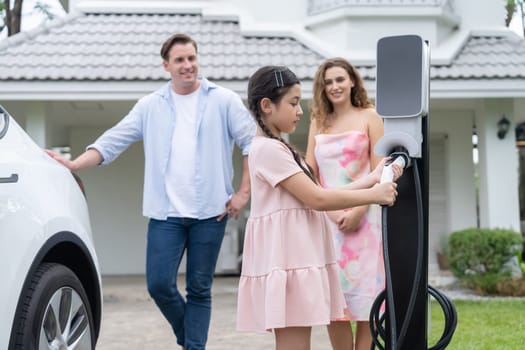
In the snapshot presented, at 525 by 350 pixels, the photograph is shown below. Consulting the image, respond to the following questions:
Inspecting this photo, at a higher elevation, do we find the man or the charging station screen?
the charging station screen

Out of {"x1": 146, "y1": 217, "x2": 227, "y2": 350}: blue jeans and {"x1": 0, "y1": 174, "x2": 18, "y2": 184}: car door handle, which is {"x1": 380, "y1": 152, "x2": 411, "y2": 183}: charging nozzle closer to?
{"x1": 0, "y1": 174, "x2": 18, "y2": 184}: car door handle

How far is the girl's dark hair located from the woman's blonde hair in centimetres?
89

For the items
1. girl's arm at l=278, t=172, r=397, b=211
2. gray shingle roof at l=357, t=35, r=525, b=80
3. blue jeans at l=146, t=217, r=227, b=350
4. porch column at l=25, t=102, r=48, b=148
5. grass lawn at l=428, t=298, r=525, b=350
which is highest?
gray shingle roof at l=357, t=35, r=525, b=80

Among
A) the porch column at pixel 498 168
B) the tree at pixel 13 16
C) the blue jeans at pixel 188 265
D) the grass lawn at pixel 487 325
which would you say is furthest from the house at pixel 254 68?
the tree at pixel 13 16

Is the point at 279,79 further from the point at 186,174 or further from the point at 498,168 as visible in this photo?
the point at 498,168

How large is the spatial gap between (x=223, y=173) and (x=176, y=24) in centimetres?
659

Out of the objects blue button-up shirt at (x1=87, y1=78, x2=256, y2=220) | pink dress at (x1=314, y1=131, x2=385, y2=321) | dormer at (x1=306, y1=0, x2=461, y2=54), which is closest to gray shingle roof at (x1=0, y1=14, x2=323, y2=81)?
dormer at (x1=306, y1=0, x2=461, y2=54)

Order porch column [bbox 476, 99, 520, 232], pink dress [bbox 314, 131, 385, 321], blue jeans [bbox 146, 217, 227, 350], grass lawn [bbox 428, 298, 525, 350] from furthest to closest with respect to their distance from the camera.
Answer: porch column [bbox 476, 99, 520, 232], grass lawn [bbox 428, 298, 525, 350], blue jeans [bbox 146, 217, 227, 350], pink dress [bbox 314, 131, 385, 321]

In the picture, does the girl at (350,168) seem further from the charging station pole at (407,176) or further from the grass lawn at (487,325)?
the grass lawn at (487,325)

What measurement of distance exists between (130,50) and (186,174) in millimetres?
5703

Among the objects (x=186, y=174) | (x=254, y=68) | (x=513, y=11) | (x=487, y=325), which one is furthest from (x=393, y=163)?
(x=513, y=11)

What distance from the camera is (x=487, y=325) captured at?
6.16 m

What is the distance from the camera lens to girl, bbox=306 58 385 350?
3502mm

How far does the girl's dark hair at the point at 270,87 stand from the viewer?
2834 mm
